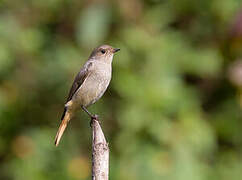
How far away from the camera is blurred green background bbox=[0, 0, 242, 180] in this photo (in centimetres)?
568

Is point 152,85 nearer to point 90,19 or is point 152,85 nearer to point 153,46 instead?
point 153,46

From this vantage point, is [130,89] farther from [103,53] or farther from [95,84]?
[95,84]

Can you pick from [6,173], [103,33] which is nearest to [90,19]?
[103,33]

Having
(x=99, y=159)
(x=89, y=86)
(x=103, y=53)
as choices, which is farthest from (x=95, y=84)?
(x=99, y=159)

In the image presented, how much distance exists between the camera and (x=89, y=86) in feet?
16.3

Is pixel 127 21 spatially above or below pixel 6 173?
above

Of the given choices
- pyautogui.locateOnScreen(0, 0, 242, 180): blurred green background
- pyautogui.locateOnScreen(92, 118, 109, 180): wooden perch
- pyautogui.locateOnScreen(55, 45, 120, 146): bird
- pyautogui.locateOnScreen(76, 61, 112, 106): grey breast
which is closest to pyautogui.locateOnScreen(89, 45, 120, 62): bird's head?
pyautogui.locateOnScreen(55, 45, 120, 146): bird

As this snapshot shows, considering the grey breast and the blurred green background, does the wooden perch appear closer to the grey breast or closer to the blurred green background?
the grey breast

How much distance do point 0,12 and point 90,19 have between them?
1081mm

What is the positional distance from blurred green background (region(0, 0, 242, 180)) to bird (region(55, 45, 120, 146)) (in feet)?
2.31

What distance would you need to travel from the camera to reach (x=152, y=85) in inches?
227

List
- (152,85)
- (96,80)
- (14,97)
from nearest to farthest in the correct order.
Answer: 1. (96,80)
2. (152,85)
3. (14,97)

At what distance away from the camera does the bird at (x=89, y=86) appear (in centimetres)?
490

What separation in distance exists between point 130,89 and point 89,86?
0.87m
